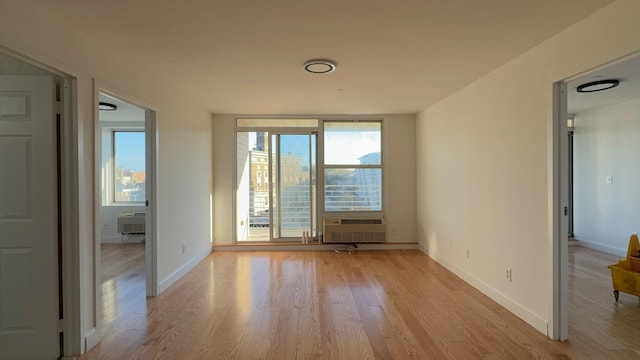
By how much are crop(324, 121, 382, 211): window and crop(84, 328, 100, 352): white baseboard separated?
382 centimetres

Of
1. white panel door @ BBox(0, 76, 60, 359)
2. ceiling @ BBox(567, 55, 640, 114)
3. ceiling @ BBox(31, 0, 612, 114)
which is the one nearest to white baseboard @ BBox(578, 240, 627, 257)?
ceiling @ BBox(567, 55, 640, 114)

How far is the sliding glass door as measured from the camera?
230 inches

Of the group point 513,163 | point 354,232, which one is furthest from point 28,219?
point 354,232

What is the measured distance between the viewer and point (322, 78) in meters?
3.60

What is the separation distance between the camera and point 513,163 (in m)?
3.09

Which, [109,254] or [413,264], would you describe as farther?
[109,254]

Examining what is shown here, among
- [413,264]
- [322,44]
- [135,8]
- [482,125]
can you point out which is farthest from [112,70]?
[413,264]

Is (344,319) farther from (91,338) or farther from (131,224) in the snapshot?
(131,224)

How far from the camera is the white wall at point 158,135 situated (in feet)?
6.77

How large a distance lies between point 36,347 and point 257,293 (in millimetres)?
1839

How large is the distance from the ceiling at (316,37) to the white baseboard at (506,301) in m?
2.23

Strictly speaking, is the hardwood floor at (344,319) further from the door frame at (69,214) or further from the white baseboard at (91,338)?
the door frame at (69,214)

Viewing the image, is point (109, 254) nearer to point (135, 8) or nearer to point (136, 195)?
point (136, 195)

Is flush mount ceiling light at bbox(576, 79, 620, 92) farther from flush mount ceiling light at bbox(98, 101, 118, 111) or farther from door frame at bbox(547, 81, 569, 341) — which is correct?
flush mount ceiling light at bbox(98, 101, 118, 111)
